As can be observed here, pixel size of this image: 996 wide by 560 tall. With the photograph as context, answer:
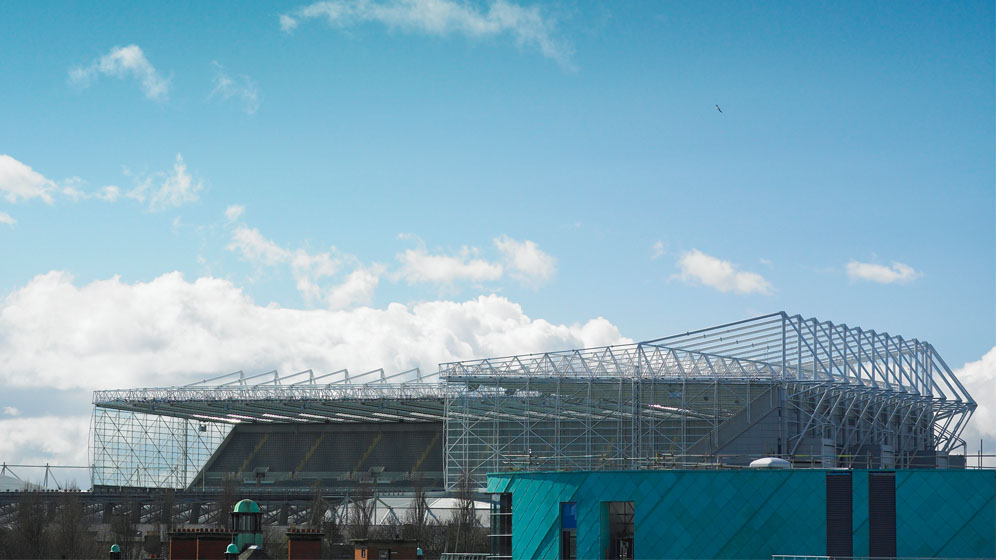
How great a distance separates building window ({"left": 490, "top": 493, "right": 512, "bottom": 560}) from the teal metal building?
56.1 inches

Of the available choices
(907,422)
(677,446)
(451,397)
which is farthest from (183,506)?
(907,422)

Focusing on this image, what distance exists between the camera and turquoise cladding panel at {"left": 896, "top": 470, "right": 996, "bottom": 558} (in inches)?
1444

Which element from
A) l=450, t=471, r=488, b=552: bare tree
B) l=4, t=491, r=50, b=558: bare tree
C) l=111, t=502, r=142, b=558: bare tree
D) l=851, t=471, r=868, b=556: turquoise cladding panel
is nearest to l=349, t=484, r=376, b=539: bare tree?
l=450, t=471, r=488, b=552: bare tree

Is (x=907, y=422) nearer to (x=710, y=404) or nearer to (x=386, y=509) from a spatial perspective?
(x=710, y=404)

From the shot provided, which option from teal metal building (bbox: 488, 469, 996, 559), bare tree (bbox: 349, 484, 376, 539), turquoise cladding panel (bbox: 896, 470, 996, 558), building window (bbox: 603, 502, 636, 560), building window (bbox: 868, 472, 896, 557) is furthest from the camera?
bare tree (bbox: 349, 484, 376, 539)

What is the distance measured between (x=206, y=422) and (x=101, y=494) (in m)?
23.1

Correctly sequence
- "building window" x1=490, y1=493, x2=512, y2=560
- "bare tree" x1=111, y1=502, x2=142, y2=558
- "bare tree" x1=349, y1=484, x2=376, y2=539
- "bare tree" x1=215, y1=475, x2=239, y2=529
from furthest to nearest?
1. "bare tree" x1=215, y1=475, x2=239, y2=529
2. "bare tree" x1=349, y1=484, x2=376, y2=539
3. "bare tree" x1=111, y1=502, x2=142, y2=558
4. "building window" x1=490, y1=493, x2=512, y2=560

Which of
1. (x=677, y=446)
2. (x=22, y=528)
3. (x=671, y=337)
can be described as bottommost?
(x=22, y=528)

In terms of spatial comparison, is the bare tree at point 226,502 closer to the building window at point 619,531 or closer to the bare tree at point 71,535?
the bare tree at point 71,535

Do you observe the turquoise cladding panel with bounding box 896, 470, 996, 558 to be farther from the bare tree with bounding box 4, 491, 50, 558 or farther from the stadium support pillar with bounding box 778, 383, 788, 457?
the bare tree with bounding box 4, 491, 50, 558

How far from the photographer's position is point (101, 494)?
101312 millimetres

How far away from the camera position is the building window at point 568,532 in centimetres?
4297

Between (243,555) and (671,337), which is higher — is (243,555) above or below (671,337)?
below

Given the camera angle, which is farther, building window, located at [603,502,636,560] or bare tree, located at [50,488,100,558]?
bare tree, located at [50,488,100,558]
